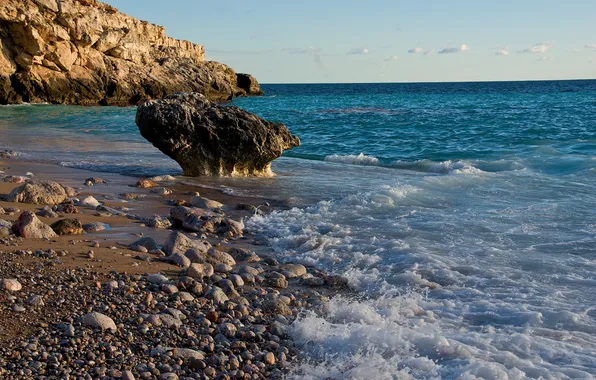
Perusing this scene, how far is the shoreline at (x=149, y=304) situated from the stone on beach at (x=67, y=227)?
0.14m

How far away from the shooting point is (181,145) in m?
11.2

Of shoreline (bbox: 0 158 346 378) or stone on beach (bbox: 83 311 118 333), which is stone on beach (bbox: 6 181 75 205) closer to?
shoreline (bbox: 0 158 346 378)

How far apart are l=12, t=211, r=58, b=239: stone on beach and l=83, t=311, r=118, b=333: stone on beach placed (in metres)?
2.21

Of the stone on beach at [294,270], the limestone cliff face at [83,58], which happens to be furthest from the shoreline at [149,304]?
the limestone cliff face at [83,58]

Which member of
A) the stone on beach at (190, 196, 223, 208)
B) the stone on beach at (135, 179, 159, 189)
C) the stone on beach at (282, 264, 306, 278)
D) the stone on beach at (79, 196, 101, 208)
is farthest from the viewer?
the stone on beach at (135, 179, 159, 189)

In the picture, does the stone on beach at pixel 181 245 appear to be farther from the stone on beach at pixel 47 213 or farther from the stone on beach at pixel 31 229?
the stone on beach at pixel 47 213

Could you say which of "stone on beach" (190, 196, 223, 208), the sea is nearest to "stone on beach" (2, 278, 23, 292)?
the sea

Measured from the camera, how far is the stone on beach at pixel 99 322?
13.0 feet

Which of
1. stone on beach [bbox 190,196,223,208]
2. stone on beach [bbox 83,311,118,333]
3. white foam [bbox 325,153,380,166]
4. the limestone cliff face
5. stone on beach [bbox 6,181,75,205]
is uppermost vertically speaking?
the limestone cliff face

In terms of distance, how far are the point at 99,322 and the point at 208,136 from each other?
742 cm

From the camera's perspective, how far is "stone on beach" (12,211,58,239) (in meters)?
5.89

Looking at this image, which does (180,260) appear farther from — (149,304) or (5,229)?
(5,229)

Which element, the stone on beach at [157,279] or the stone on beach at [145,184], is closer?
the stone on beach at [157,279]

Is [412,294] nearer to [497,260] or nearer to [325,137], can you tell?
[497,260]
